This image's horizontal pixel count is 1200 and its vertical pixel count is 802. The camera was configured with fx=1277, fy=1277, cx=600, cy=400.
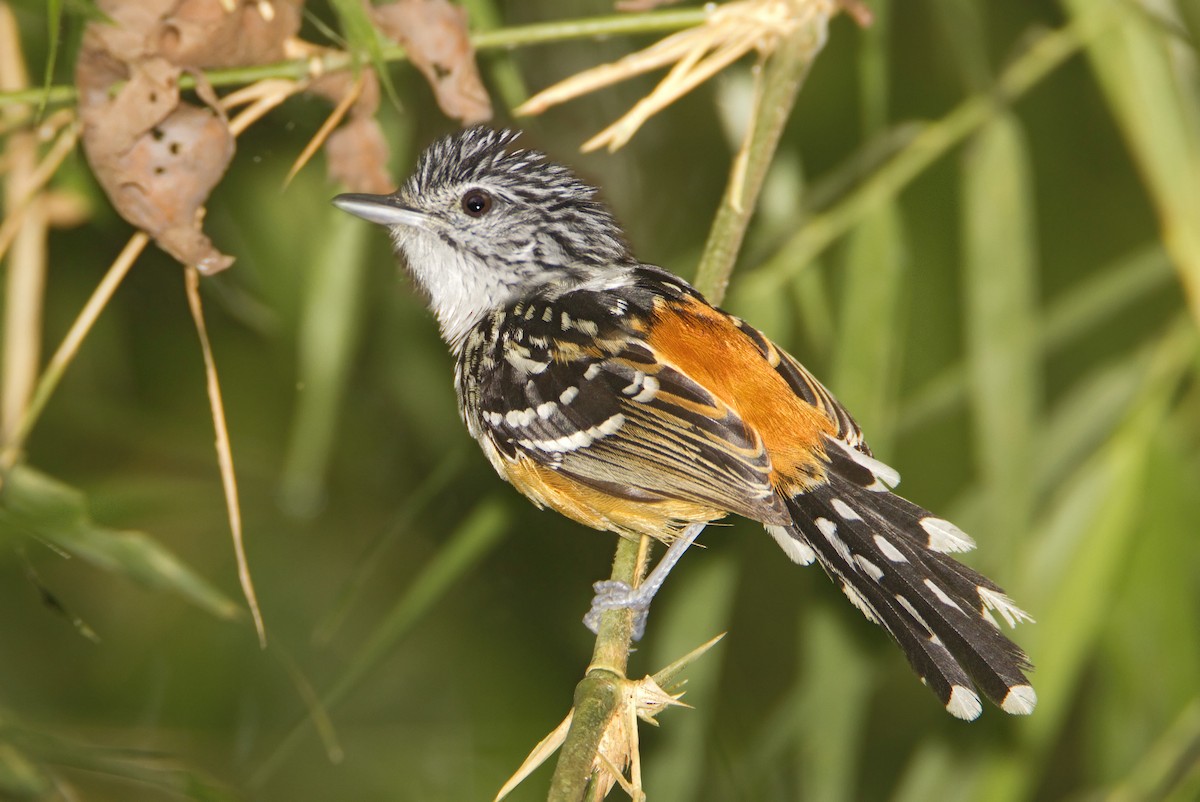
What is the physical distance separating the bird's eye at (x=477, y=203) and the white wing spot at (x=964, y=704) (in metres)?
1.68

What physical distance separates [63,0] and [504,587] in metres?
3.09

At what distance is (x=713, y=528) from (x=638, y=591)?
0.58 meters

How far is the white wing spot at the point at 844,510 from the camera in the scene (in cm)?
262

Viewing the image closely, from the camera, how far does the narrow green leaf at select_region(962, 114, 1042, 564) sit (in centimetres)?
302

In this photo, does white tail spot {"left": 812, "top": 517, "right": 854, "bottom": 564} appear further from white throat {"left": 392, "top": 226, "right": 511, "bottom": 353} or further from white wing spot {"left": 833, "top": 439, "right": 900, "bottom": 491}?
white throat {"left": 392, "top": 226, "right": 511, "bottom": 353}

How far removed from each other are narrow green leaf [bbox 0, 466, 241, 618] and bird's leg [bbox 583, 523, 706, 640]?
30.5 inches

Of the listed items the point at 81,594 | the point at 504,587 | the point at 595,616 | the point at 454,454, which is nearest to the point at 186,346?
the point at 81,594

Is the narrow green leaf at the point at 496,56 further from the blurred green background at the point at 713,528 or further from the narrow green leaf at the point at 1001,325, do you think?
the narrow green leaf at the point at 1001,325

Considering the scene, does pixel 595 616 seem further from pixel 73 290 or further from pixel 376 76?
pixel 73 290

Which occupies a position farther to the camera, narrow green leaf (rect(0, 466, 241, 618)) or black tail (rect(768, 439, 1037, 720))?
narrow green leaf (rect(0, 466, 241, 618))

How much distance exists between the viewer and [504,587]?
5.03 metres

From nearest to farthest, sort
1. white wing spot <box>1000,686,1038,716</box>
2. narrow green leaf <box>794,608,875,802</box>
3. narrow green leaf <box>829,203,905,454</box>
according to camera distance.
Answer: white wing spot <box>1000,686,1038,716</box>, narrow green leaf <box>794,608,875,802</box>, narrow green leaf <box>829,203,905,454</box>

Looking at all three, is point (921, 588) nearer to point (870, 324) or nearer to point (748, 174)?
point (870, 324)

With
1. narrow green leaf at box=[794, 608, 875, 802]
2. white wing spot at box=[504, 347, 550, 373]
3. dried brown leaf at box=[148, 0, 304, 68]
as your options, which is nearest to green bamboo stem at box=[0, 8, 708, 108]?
dried brown leaf at box=[148, 0, 304, 68]
